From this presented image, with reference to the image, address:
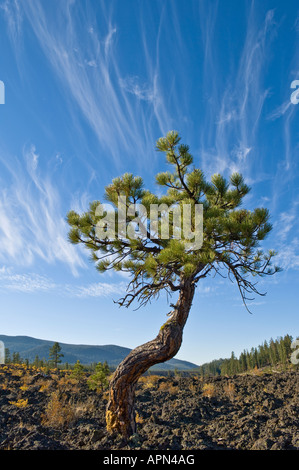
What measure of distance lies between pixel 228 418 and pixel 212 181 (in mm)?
5528

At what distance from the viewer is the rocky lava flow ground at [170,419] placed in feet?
16.8

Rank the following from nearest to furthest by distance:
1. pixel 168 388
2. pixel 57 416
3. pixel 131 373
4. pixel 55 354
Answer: pixel 131 373 → pixel 57 416 → pixel 168 388 → pixel 55 354

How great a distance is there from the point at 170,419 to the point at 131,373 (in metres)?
1.78

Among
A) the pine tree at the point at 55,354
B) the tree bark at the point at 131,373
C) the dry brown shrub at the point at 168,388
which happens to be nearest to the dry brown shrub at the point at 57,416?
the tree bark at the point at 131,373

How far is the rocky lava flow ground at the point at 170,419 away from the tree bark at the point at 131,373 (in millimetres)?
266

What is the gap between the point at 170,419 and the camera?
264 inches

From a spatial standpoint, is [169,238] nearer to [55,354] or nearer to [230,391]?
[230,391]

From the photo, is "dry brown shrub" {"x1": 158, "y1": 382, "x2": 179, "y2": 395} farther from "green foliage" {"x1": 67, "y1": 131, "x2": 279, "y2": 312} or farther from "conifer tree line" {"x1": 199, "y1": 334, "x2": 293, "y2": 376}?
"conifer tree line" {"x1": 199, "y1": 334, "x2": 293, "y2": 376}

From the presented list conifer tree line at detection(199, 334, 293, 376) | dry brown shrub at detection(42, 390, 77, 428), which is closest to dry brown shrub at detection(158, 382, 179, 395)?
dry brown shrub at detection(42, 390, 77, 428)

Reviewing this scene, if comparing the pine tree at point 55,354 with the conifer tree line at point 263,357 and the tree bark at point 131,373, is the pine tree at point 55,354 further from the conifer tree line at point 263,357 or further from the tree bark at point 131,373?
the conifer tree line at point 263,357

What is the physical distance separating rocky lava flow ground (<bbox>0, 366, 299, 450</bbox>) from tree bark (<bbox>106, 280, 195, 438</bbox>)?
0.27 meters

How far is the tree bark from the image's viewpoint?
5.78 m

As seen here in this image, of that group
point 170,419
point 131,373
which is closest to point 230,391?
point 170,419
